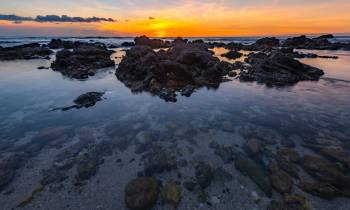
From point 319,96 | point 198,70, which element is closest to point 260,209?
point 319,96

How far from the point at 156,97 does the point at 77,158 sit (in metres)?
7.57

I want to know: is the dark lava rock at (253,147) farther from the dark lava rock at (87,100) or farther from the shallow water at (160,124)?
the dark lava rock at (87,100)

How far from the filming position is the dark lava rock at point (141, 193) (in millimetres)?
4961

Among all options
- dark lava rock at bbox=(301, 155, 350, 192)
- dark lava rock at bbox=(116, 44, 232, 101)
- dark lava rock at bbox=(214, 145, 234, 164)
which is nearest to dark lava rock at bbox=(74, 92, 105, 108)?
dark lava rock at bbox=(116, 44, 232, 101)

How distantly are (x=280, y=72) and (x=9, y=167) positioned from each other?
2119 cm

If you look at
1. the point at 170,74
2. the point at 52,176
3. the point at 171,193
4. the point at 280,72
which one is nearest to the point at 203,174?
the point at 171,193

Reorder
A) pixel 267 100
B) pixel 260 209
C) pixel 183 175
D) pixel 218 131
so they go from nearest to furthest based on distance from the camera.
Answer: pixel 260 209 → pixel 183 175 → pixel 218 131 → pixel 267 100

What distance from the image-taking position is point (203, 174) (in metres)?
6.18

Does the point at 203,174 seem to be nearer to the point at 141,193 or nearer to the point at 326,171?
the point at 141,193

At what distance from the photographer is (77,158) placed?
23.1ft

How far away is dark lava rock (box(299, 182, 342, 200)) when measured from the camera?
523 centimetres

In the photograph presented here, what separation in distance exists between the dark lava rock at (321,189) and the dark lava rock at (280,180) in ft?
1.05

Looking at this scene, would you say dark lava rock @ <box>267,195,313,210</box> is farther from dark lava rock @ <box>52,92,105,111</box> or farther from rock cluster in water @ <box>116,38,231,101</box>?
dark lava rock @ <box>52,92,105,111</box>

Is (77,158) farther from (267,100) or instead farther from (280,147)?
(267,100)
